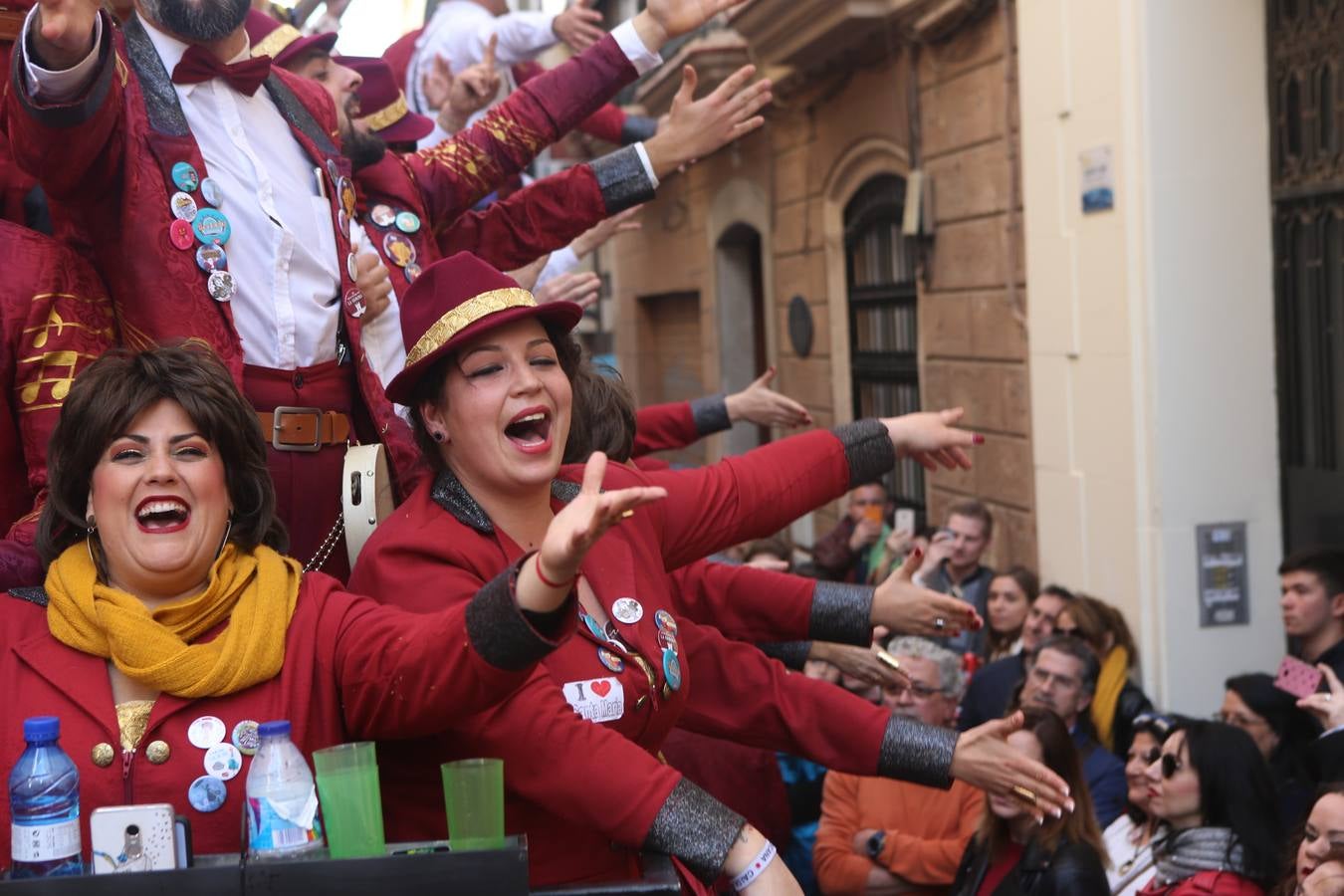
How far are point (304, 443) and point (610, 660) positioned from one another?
0.84m

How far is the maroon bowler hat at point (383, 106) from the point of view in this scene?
182 inches

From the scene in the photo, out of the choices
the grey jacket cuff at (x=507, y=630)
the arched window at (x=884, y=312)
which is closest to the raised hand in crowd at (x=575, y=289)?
the grey jacket cuff at (x=507, y=630)

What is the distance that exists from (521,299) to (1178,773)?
100 inches

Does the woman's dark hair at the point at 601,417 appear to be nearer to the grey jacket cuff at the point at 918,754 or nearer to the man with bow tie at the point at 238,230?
the man with bow tie at the point at 238,230

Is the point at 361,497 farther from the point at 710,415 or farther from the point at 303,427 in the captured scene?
the point at 710,415

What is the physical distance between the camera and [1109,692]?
5.96 m

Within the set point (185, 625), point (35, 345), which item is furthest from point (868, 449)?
point (35, 345)

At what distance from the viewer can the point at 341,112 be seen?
A: 391 centimetres

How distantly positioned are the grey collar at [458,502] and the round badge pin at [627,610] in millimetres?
243

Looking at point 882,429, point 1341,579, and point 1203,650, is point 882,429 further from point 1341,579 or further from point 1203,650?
point 1203,650

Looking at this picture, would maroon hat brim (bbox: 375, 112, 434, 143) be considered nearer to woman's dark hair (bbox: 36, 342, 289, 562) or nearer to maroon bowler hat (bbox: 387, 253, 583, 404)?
maroon bowler hat (bbox: 387, 253, 583, 404)

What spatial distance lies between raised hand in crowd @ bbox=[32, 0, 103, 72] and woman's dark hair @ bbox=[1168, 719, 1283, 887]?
3250 millimetres

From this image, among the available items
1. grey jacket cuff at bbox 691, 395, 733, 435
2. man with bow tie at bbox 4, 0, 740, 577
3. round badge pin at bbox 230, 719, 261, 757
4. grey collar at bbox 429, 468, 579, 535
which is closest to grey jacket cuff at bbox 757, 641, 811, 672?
grey jacket cuff at bbox 691, 395, 733, 435

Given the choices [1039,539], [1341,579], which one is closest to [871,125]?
[1039,539]
